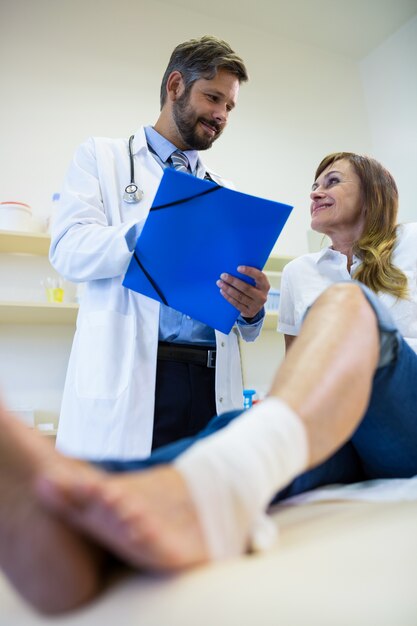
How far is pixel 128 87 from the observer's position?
3.19 metres

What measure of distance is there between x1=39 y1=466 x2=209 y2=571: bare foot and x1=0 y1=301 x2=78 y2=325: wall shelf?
202 cm

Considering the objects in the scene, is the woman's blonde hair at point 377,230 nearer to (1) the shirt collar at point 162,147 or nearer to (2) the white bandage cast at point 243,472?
(1) the shirt collar at point 162,147

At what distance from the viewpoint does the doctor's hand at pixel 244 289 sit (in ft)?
4.34

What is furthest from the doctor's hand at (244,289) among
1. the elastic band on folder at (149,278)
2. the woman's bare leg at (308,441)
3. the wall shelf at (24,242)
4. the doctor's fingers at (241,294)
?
the wall shelf at (24,242)

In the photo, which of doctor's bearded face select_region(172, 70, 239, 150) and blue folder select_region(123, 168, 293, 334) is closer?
blue folder select_region(123, 168, 293, 334)

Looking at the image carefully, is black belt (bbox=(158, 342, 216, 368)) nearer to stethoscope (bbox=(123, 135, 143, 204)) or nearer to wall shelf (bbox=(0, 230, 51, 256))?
stethoscope (bbox=(123, 135, 143, 204))

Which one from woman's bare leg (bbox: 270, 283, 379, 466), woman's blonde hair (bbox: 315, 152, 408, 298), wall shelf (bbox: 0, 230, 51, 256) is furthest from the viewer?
wall shelf (bbox: 0, 230, 51, 256)

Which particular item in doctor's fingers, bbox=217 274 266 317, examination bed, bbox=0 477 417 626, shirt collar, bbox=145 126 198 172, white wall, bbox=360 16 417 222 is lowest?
examination bed, bbox=0 477 417 626

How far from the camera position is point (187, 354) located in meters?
1.54

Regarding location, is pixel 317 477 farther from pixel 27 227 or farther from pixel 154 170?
pixel 27 227

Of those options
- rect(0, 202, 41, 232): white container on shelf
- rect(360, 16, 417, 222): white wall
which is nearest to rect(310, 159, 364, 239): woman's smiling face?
rect(0, 202, 41, 232): white container on shelf

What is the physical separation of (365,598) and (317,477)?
1.21 feet

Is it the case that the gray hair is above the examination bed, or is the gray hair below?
above

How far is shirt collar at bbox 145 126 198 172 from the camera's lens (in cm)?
176
